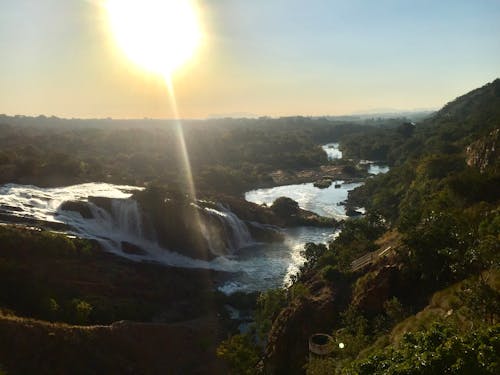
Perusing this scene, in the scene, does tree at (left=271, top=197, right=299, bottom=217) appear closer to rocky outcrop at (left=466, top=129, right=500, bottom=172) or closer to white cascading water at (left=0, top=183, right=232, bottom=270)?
white cascading water at (left=0, top=183, right=232, bottom=270)

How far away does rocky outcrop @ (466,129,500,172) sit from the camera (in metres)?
46.8

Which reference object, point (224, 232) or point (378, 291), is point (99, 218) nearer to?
point (224, 232)

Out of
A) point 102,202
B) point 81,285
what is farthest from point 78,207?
point 81,285

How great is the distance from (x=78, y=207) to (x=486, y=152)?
45.8 metres

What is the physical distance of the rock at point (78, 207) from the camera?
52594 mm

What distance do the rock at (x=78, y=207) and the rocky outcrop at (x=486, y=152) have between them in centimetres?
4281

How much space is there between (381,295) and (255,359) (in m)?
8.20

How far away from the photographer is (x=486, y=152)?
49.6 m

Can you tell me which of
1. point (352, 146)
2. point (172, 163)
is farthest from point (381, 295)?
point (352, 146)

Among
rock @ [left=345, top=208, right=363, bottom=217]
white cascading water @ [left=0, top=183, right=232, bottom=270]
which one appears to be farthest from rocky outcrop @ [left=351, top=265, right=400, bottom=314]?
rock @ [left=345, top=208, right=363, bottom=217]

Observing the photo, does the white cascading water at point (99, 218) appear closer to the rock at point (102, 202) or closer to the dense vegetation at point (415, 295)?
the rock at point (102, 202)

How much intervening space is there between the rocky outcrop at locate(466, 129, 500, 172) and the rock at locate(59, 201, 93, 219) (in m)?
42.8

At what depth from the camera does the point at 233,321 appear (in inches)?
1539

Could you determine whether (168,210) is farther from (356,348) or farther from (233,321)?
(356,348)
